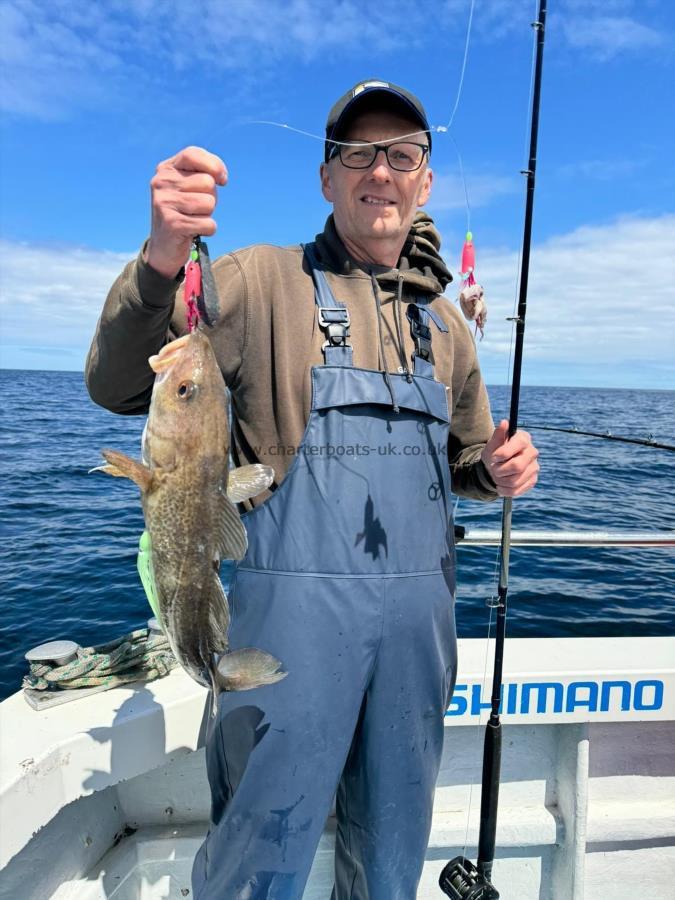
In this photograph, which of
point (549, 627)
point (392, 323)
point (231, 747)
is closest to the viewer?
point (231, 747)

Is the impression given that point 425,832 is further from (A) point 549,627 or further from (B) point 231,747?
(A) point 549,627

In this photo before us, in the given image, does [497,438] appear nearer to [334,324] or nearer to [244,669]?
[334,324]

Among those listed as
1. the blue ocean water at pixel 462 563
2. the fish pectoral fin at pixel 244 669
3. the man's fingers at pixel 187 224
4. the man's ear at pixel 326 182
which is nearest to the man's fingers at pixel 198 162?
the man's fingers at pixel 187 224

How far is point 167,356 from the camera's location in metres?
1.85

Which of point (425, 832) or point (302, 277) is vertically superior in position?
point (302, 277)

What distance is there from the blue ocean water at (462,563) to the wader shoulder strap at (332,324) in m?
5.13

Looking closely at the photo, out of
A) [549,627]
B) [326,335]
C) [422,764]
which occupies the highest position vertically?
[326,335]

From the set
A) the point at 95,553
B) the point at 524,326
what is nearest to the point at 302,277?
the point at 524,326

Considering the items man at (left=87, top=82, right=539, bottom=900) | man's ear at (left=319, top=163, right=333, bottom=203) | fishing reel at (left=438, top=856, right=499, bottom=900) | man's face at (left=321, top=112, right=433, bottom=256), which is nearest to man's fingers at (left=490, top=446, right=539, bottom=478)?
man at (left=87, top=82, right=539, bottom=900)

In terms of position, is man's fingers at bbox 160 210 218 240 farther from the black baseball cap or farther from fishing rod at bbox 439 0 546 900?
fishing rod at bbox 439 0 546 900

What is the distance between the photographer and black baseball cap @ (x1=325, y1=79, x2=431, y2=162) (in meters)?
2.34

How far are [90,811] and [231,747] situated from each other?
1342 millimetres

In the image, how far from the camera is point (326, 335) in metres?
2.25

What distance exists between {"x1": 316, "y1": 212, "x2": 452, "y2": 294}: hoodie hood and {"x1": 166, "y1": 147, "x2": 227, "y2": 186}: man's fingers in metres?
0.82
